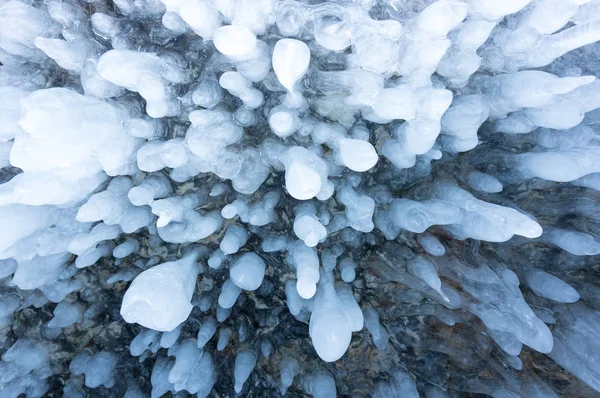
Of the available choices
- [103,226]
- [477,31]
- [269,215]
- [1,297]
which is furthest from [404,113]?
[1,297]

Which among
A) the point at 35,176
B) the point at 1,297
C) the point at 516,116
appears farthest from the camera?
the point at 1,297

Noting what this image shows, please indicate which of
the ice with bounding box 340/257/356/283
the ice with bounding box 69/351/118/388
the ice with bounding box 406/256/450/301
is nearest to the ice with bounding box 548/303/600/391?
the ice with bounding box 406/256/450/301

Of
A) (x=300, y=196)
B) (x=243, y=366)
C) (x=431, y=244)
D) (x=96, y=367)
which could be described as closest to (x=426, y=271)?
(x=431, y=244)

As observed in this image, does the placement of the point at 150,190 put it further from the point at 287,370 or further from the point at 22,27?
the point at 287,370

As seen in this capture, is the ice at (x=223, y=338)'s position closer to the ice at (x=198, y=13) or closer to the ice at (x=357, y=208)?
the ice at (x=357, y=208)

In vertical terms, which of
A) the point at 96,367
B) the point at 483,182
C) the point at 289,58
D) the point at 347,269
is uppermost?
the point at 289,58

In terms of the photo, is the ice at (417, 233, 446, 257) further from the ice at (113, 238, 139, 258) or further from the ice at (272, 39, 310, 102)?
the ice at (113, 238, 139, 258)

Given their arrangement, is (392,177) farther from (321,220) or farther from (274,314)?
(274,314)
